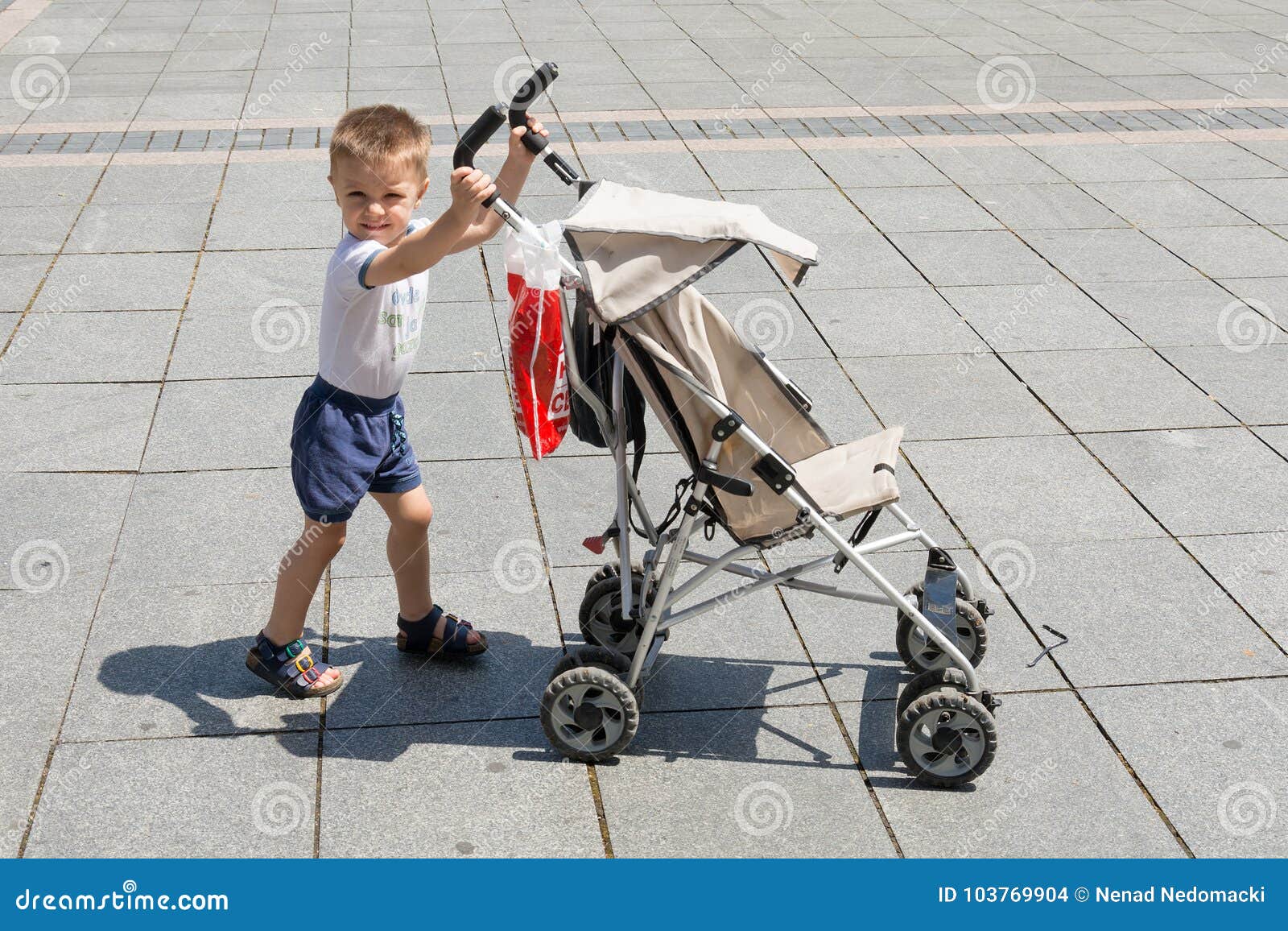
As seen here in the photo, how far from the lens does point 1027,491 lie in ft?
18.0

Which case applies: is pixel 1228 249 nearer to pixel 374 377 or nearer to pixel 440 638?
pixel 440 638

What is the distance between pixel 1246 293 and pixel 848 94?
453 centimetres

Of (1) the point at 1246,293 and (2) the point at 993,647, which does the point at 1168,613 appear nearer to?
(2) the point at 993,647

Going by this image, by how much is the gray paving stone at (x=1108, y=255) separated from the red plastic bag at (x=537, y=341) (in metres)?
4.64

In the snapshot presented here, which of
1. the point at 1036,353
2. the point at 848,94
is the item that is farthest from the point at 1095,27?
the point at 1036,353

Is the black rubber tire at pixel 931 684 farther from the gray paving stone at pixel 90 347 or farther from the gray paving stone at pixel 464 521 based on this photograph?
the gray paving stone at pixel 90 347

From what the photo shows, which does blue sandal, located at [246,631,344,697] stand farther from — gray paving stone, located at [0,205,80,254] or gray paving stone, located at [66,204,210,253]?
gray paving stone, located at [0,205,80,254]

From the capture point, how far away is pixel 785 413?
411cm

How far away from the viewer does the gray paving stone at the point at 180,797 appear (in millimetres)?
3623

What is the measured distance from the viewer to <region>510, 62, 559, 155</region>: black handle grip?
356 cm

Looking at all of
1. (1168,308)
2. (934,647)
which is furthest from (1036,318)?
(934,647)

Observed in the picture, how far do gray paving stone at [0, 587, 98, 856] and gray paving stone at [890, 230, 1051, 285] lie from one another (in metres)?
4.85

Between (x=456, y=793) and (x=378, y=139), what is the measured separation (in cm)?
182

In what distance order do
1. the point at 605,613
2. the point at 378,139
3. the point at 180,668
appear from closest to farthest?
the point at 378,139
the point at 180,668
the point at 605,613
